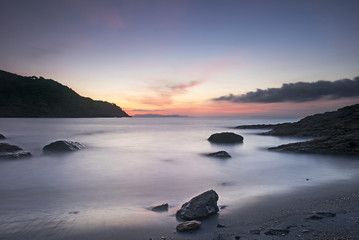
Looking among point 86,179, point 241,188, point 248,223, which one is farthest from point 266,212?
point 86,179

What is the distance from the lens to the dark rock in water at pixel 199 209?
200 inches

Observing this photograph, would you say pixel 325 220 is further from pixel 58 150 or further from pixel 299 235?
pixel 58 150

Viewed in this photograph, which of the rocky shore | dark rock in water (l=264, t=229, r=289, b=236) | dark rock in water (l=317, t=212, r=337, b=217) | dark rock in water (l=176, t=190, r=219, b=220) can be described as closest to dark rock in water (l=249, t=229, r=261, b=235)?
dark rock in water (l=264, t=229, r=289, b=236)

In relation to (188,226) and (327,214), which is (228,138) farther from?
(188,226)

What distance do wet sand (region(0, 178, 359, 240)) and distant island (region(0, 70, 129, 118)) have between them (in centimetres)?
16539

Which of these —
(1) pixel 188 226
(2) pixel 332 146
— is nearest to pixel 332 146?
→ (2) pixel 332 146

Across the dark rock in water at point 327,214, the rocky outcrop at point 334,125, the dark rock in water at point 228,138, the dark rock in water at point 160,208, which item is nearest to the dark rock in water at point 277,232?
the dark rock in water at point 327,214

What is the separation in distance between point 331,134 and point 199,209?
848 inches

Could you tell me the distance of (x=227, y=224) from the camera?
491 cm

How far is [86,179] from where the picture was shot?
9852 mm

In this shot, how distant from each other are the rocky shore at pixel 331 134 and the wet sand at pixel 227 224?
947 cm

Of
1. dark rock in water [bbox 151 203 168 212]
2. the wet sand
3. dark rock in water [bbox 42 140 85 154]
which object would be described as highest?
dark rock in water [bbox 42 140 85 154]

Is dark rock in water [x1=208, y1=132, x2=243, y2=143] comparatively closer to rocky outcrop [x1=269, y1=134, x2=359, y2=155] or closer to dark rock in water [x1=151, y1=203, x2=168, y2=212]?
rocky outcrop [x1=269, y1=134, x2=359, y2=155]

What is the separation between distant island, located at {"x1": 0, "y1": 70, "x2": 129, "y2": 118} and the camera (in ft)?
470
